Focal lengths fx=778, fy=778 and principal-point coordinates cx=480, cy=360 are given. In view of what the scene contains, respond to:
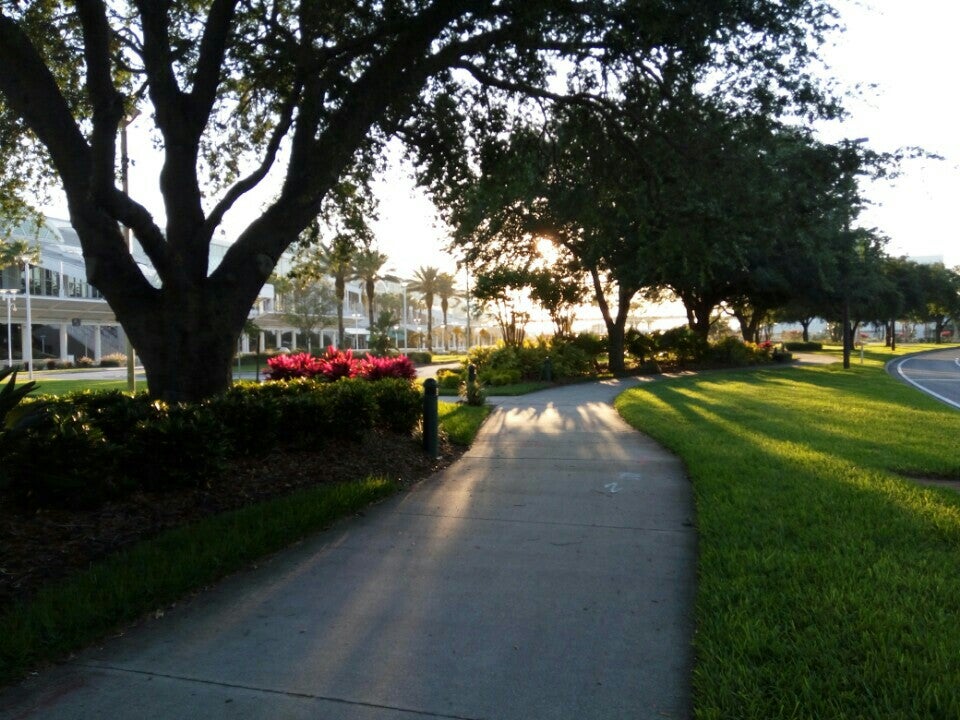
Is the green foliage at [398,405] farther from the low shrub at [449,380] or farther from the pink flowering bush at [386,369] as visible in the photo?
the low shrub at [449,380]

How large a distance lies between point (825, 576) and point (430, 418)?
5.86 meters

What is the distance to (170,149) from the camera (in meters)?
8.72

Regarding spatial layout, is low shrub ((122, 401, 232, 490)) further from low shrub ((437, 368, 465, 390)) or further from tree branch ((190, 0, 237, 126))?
low shrub ((437, 368, 465, 390))

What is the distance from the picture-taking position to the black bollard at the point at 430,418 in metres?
9.73

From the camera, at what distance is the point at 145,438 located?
6.41 m

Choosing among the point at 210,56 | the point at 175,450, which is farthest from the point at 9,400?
the point at 210,56

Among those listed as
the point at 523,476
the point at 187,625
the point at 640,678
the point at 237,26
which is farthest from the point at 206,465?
the point at 237,26

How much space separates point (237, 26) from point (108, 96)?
3.42 metres

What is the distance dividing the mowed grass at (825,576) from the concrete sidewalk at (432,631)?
25cm

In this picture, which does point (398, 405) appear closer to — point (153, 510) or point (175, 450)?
point (175, 450)

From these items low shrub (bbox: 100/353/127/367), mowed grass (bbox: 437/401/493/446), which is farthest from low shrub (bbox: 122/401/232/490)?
low shrub (bbox: 100/353/127/367)

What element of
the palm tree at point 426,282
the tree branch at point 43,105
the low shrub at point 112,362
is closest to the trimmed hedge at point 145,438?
the tree branch at point 43,105

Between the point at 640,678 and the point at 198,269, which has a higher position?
the point at 198,269

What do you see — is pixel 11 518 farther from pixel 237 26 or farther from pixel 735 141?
pixel 735 141
